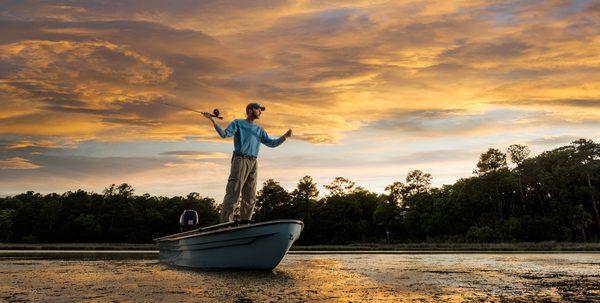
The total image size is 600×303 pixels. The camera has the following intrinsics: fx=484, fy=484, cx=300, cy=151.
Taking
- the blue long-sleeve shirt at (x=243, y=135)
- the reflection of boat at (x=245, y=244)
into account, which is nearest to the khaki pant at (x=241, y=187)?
the blue long-sleeve shirt at (x=243, y=135)

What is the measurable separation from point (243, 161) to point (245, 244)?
2.10 meters

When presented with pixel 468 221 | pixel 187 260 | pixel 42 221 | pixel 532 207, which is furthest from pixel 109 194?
pixel 187 260

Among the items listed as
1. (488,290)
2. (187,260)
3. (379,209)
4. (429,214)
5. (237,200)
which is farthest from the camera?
(379,209)

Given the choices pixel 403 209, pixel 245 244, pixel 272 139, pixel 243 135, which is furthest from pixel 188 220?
pixel 403 209

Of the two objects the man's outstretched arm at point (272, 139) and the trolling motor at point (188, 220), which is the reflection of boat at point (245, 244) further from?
the trolling motor at point (188, 220)

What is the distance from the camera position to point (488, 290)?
→ 628 centimetres

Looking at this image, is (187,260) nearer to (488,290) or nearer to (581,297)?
(488,290)

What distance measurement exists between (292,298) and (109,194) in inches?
5766

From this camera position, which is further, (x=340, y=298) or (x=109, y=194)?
(x=109, y=194)

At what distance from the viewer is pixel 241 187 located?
441 inches

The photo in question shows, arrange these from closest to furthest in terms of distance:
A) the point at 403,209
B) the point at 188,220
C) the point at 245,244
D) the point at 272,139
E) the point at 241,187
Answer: the point at 245,244 → the point at 241,187 → the point at 272,139 → the point at 188,220 → the point at 403,209

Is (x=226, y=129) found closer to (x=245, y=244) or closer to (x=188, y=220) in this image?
(x=245, y=244)

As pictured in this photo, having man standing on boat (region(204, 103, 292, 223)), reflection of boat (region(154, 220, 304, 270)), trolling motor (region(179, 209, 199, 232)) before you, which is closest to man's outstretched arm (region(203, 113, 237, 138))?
man standing on boat (region(204, 103, 292, 223))

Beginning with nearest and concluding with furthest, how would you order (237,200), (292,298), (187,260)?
(292,298), (237,200), (187,260)
